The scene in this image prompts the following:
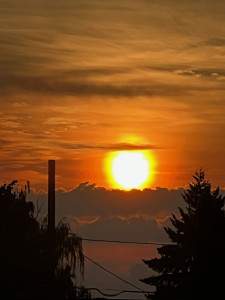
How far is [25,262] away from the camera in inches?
1746

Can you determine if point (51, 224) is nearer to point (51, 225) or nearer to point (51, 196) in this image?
point (51, 225)

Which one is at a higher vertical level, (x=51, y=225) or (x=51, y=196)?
(x=51, y=196)

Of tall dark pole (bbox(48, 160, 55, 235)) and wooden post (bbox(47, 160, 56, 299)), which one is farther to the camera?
tall dark pole (bbox(48, 160, 55, 235))

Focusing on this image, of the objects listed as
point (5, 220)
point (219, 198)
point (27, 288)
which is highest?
point (219, 198)

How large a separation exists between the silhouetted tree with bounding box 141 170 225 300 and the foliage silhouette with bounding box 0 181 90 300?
5.89 meters

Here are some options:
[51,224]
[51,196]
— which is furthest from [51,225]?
[51,196]

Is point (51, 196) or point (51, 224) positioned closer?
point (51, 224)

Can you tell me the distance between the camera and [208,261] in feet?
149

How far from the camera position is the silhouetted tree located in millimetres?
42875

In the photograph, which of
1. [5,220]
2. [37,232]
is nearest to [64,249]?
[37,232]

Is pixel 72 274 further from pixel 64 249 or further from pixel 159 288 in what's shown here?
pixel 159 288

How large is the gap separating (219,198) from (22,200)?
3442 cm

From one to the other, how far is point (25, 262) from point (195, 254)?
8.12m

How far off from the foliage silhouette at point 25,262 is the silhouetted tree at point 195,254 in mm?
5895
